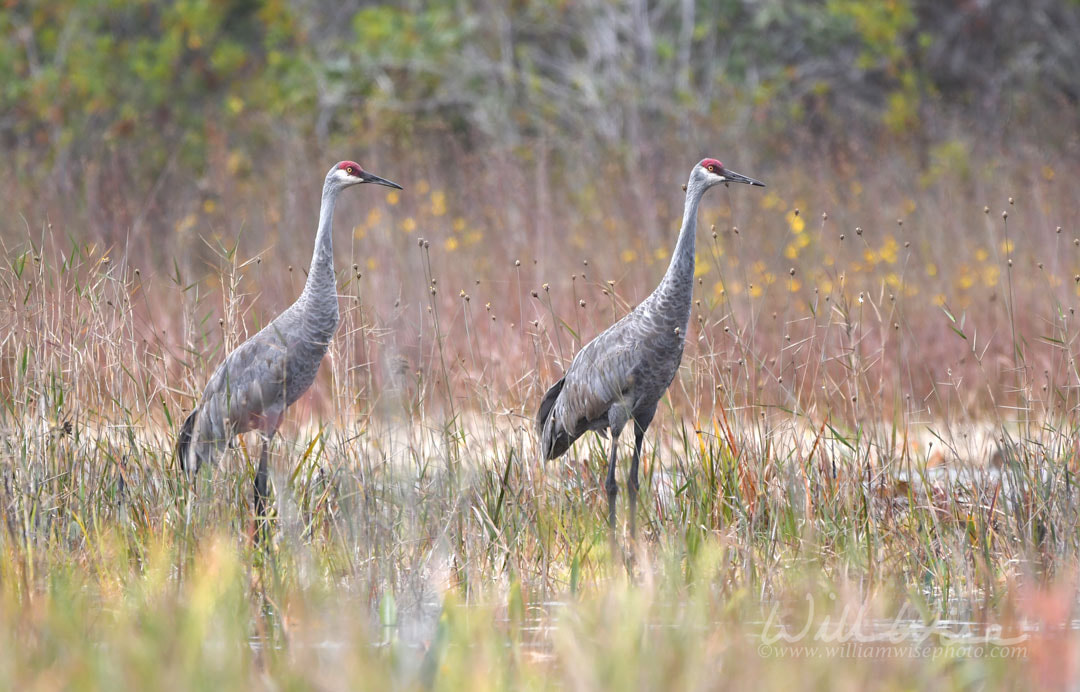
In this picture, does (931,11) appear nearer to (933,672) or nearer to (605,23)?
(605,23)

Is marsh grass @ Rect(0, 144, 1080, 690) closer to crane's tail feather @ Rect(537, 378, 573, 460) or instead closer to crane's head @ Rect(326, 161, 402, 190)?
crane's tail feather @ Rect(537, 378, 573, 460)

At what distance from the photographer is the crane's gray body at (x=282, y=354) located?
491 centimetres

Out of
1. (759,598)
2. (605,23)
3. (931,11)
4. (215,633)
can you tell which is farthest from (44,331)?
(931,11)

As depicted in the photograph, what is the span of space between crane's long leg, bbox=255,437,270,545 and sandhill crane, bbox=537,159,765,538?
94 cm

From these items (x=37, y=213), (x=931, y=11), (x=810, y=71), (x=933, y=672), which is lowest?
(x=933, y=672)

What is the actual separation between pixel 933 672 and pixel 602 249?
4.98 m

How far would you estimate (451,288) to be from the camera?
284 inches

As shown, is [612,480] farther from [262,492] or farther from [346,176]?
[346,176]

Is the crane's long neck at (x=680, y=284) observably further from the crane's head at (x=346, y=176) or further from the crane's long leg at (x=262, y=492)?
the crane's long leg at (x=262, y=492)

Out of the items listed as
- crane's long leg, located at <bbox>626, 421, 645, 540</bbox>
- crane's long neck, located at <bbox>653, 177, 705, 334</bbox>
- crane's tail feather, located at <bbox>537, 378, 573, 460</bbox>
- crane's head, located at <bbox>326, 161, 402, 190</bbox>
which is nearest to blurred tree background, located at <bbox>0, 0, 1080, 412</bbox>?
crane's head, located at <bbox>326, 161, 402, 190</bbox>

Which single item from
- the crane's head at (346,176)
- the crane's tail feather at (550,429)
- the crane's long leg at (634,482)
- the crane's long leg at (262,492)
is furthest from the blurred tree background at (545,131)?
the crane's long leg at (262,492)

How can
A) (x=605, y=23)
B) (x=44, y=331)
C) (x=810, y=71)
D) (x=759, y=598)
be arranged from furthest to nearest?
(x=810, y=71), (x=605, y=23), (x=44, y=331), (x=759, y=598)

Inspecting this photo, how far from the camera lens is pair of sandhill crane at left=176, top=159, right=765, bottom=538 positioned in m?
4.65

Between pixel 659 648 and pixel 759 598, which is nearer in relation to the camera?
pixel 659 648
